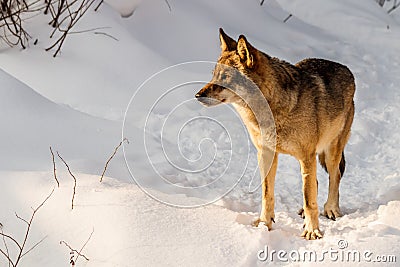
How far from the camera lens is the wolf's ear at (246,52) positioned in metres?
4.13

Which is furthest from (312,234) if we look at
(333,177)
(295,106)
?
(295,106)

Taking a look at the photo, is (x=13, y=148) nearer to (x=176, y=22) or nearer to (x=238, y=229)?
(x=238, y=229)

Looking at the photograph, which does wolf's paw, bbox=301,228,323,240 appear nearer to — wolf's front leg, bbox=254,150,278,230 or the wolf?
the wolf

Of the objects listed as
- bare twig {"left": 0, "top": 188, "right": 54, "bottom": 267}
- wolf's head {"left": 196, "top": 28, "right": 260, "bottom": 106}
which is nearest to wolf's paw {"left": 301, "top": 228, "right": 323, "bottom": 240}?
wolf's head {"left": 196, "top": 28, "right": 260, "bottom": 106}

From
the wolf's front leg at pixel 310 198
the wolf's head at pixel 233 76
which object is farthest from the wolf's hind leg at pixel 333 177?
the wolf's head at pixel 233 76

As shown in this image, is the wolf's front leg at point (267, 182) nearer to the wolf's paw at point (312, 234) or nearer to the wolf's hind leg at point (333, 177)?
the wolf's paw at point (312, 234)

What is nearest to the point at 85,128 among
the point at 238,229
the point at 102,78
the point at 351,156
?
the point at 102,78

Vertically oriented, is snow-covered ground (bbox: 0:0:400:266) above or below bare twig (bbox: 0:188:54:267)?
above

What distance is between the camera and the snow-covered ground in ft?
13.8

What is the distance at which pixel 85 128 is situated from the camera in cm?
574

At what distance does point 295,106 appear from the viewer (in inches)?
175

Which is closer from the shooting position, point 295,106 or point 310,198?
point 295,106

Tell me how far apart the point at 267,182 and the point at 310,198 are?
1.12 feet

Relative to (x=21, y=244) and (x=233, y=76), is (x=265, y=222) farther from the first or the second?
(x=21, y=244)
